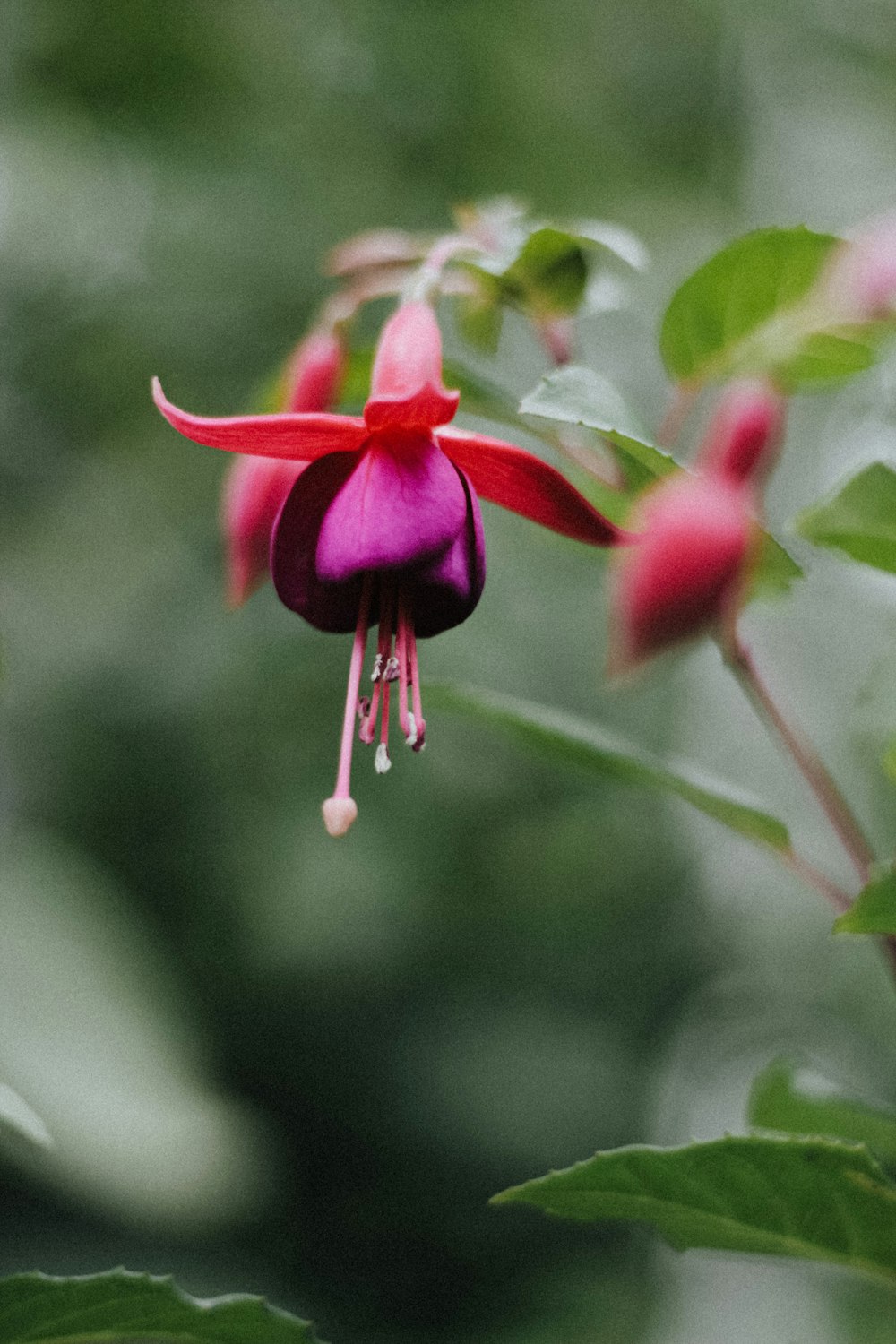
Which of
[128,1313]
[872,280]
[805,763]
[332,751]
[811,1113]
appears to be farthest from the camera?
[332,751]

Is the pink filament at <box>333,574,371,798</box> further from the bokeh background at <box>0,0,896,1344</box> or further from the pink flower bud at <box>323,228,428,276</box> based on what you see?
the bokeh background at <box>0,0,896,1344</box>

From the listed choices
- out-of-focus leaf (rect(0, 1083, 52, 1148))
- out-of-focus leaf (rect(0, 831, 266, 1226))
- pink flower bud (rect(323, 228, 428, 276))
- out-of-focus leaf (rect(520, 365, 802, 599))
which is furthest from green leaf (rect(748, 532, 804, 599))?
out-of-focus leaf (rect(0, 831, 266, 1226))

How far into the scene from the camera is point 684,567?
1.31 feet

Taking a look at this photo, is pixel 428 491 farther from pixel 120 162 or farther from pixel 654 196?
pixel 654 196

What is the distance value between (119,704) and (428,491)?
157 centimetres

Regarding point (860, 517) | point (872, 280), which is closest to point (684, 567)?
point (872, 280)

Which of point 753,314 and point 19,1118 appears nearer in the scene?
point 19,1118

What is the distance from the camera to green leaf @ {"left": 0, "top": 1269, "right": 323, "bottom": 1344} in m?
0.63

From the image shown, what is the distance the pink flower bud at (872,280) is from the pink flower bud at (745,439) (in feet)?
0.26

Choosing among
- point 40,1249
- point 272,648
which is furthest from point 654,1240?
point 272,648

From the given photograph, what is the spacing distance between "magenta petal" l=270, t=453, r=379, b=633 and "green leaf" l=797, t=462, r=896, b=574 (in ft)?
0.90

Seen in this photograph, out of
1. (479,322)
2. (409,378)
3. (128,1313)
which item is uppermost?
(479,322)

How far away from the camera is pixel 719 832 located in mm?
2496

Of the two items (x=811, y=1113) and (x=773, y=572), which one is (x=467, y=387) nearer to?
(x=773, y=572)
